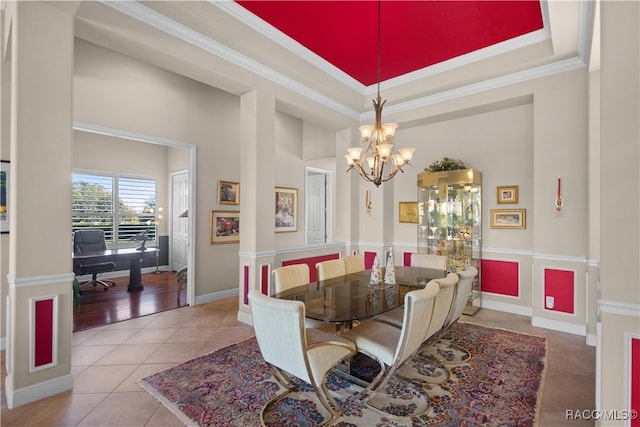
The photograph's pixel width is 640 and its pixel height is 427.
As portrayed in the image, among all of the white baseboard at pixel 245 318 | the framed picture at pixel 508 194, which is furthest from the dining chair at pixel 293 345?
the framed picture at pixel 508 194

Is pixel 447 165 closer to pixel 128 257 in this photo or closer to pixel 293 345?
pixel 293 345

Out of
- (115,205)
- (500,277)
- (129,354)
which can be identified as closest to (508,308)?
(500,277)

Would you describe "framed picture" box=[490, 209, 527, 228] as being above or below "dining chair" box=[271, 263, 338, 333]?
above

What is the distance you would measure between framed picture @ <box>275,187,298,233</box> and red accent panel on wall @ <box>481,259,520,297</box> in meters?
3.55

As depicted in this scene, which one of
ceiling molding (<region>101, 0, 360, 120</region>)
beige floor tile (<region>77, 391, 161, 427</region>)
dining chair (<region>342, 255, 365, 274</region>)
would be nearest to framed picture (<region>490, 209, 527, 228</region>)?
dining chair (<region>342, 255, 365, 274</region>)

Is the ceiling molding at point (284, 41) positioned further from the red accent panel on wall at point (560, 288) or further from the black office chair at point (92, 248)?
the black office chair at point (92, 248)

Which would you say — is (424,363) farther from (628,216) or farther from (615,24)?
(615,24)

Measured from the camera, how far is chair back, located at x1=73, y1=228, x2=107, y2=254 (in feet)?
18.5

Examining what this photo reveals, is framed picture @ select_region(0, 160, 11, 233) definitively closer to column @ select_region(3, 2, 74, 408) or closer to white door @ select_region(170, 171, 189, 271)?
column @ select_region(3, 2, 74, 408)

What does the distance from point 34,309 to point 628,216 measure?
391 centimetres

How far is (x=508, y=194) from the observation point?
14.8 ft

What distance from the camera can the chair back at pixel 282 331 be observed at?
6.06 ft

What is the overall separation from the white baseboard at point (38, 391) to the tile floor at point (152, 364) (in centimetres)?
4

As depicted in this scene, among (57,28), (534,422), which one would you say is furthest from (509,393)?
(57,28)
